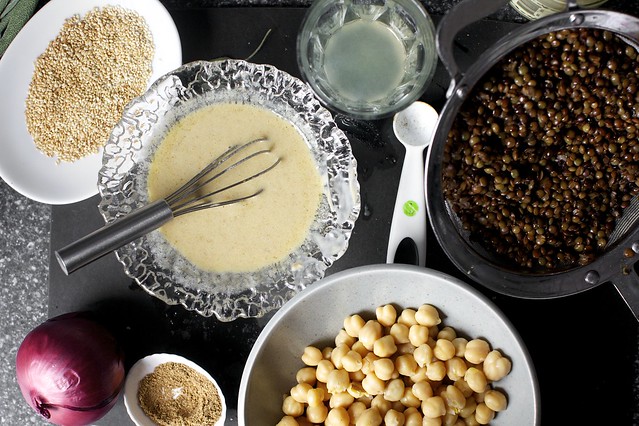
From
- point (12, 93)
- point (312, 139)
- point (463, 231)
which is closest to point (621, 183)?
point (463, 231)

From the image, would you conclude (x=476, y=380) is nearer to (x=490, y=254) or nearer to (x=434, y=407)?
(x=434, y=407)

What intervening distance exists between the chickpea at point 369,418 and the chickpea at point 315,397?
90 millimetres

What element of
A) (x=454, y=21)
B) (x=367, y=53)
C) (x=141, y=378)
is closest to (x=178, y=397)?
(x=141, y=378)

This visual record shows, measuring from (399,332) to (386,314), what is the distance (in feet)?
0.16

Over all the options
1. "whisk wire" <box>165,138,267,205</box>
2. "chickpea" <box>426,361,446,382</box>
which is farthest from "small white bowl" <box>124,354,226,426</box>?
"chickpea" <box>426,361,446,382</box>

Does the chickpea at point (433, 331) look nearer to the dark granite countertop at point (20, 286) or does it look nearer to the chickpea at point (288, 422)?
the chickpea at point (288, 422)

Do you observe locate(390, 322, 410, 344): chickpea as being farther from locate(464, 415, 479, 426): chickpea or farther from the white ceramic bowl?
locate(464, 415, 479, 426): chickpea

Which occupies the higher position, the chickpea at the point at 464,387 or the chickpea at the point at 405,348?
the chickpea at the point at 405,348

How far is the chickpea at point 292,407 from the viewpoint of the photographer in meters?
1.38

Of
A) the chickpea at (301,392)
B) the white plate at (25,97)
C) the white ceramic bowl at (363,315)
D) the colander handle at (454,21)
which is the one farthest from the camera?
the white plate at (25,97)

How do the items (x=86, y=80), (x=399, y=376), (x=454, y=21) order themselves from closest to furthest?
(x=454, y=21)
(x=399, y=376)
(x=86, y=80)

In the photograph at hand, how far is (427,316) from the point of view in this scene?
1.33 meters

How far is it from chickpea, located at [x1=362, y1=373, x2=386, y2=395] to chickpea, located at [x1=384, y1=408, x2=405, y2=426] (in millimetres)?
47

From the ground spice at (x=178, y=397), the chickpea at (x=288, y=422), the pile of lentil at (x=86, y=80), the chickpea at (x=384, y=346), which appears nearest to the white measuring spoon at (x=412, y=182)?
the chickpea at (x=384, y=346)
